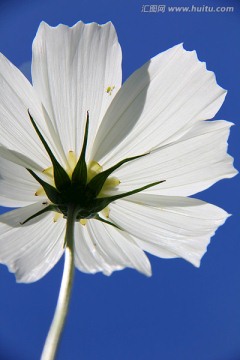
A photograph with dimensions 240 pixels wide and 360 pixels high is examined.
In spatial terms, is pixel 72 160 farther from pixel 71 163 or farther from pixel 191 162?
pixel 191 162

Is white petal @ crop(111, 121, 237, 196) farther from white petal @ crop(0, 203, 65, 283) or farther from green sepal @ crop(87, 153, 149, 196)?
white petal @ crop(0, 203, 65, 283)

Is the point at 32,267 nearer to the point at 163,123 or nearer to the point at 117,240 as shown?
the point at 117,240

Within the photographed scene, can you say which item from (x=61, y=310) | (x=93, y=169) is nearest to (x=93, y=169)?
(x=93, y=169)

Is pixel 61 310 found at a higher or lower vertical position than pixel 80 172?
lower

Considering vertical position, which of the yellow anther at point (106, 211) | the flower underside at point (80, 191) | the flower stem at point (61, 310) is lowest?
the flower stem at point (61, 310)

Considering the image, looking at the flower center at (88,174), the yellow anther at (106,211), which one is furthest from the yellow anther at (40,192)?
the yellow anther at (106,211)

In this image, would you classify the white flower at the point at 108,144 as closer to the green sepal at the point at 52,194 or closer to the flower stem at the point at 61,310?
the green sepal at the point at 52,194
